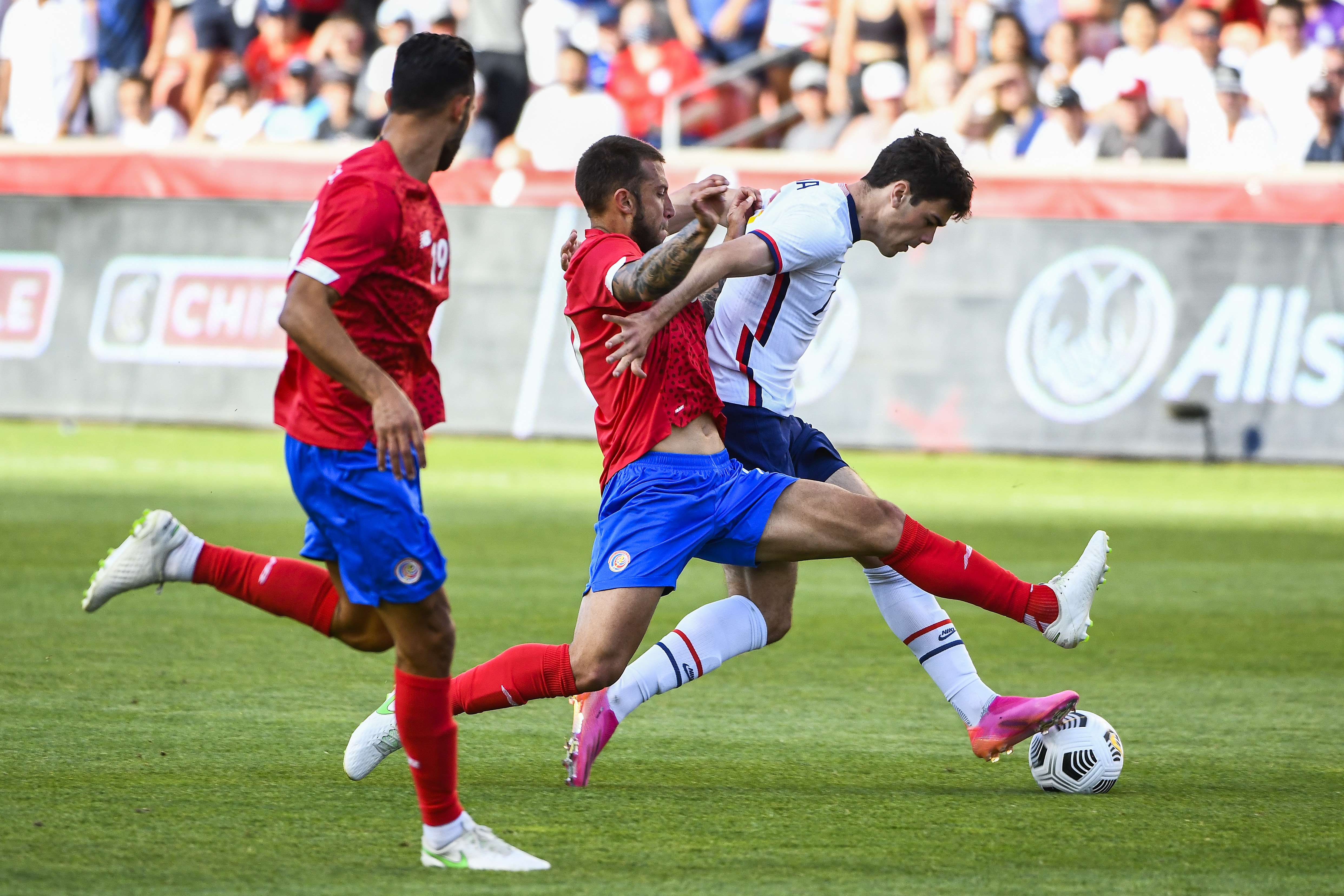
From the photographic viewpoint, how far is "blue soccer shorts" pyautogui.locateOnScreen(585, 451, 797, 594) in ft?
16.3

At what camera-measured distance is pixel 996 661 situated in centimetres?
739

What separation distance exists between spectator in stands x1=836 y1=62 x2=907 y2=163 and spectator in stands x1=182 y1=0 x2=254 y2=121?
6.44 metres

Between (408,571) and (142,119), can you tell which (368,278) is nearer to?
(408,571)

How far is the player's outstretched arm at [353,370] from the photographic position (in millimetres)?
3943

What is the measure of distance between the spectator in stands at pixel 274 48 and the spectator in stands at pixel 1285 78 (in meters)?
9.38

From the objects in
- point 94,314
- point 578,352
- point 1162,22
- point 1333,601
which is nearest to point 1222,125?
point 1162,22

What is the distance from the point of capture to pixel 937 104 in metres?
16.0

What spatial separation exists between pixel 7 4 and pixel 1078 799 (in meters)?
17.8

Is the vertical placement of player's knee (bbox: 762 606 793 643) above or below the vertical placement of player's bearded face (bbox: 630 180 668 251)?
below

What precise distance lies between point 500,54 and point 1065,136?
5.64 meters

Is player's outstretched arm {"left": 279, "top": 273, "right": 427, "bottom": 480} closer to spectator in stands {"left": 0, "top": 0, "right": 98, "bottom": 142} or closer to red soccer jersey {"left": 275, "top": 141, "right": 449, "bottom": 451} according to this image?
red soccer jersey {"left": 275, "top": 141, "right": 449, "bottom": 451}

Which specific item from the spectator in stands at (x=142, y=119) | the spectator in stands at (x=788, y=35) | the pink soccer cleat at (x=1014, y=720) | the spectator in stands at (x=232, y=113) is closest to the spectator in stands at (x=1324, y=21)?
the spectator in stands at (x=788, y=35)

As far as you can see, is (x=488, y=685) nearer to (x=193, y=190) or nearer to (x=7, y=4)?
(x=193, y=190)

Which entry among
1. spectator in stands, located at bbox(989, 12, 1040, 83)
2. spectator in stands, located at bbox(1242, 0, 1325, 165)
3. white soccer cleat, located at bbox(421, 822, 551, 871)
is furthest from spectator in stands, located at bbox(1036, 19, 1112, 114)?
white soccer cleat, located at bbox(421, 822, 551, 871)
